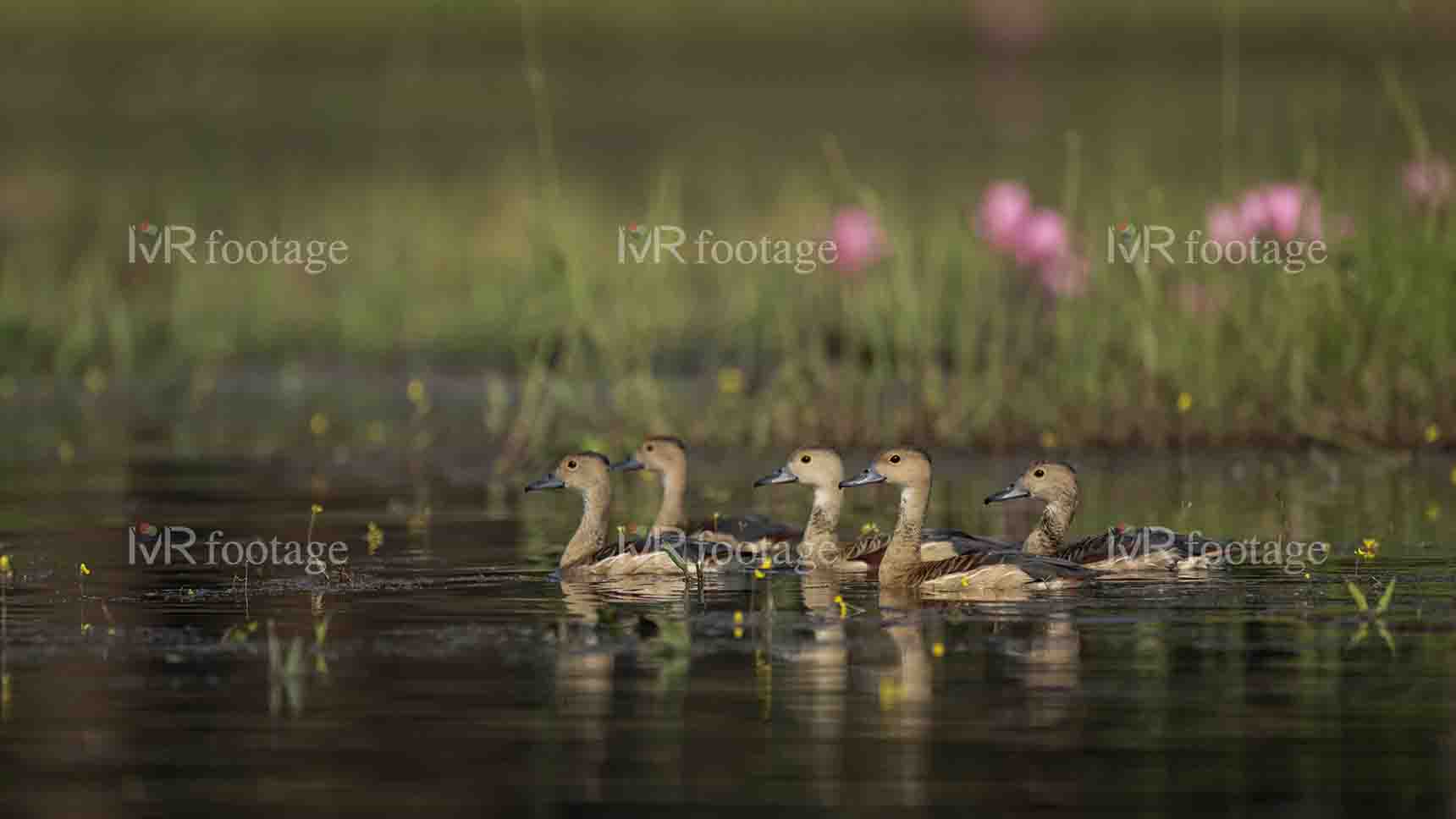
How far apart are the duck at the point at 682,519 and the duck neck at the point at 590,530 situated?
0.28 meters

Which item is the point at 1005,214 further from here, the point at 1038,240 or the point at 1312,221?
the point at 1312,221

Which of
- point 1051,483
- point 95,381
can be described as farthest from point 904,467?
point 95,381

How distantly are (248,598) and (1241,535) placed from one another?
5.00 metres

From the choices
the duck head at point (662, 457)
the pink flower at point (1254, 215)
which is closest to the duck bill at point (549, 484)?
the duck head at point (662, 457)

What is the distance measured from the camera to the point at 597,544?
15.6m

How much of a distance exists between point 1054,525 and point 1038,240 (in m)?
6.66

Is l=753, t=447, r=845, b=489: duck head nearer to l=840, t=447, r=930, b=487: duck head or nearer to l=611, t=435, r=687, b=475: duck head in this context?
l=611, t=435, r=687, b=475: duck head

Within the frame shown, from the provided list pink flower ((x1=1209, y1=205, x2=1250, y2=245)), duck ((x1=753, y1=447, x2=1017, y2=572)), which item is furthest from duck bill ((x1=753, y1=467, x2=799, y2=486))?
pink flower ((x1=1209, y1=205, x2=1250, y2=245))

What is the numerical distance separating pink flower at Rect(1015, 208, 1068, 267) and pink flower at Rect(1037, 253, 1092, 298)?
62 mm

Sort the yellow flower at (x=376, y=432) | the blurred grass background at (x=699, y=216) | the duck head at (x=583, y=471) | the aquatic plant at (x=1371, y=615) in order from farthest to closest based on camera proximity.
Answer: the yellow flower at (x=376, y=432) → the blurred grass background at (x=699, y=216) → the duck head at (x=583, y=471) → the aquatic plant at (x=1371, y=615)

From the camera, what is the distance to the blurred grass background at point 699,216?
65.0 ft

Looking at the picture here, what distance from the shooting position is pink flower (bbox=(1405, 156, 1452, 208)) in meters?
19.2

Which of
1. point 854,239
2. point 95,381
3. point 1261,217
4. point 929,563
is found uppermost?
point 854,239

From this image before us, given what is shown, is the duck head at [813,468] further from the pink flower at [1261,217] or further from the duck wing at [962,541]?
the pink flower at [1261,217]
